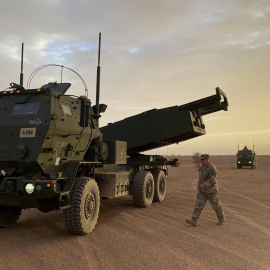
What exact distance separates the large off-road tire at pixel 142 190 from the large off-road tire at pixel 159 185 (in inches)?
20.8

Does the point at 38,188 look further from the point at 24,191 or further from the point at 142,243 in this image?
the point at 142,243

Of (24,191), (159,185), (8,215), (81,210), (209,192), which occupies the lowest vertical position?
(8,215)

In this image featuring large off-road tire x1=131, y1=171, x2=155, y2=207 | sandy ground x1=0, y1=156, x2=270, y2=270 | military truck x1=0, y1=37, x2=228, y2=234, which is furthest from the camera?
large off-road tire x1=131, y1=171, x2=155, y2=207

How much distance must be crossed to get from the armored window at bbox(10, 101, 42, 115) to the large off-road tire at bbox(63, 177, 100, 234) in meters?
1.56

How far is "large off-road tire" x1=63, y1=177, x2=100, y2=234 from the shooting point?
229 inches

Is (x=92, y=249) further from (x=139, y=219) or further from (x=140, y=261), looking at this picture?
(x=139, y=219)

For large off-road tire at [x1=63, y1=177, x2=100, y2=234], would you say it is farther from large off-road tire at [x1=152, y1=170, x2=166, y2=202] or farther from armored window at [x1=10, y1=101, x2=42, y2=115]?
large off-road tire at [x1=152, y1=170, x2=166, y2=202]

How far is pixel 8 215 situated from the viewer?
6.78 m

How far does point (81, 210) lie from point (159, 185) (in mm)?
5397

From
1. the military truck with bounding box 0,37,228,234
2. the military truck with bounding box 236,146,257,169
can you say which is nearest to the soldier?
the military truck with bounding box 0,37,228,234

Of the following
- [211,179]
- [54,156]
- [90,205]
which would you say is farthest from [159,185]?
[54,156]

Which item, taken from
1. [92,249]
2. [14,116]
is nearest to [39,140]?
[14,116]

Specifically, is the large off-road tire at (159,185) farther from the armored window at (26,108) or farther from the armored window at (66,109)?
the armored window at (26,108)

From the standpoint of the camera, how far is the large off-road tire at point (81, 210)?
5.81m
